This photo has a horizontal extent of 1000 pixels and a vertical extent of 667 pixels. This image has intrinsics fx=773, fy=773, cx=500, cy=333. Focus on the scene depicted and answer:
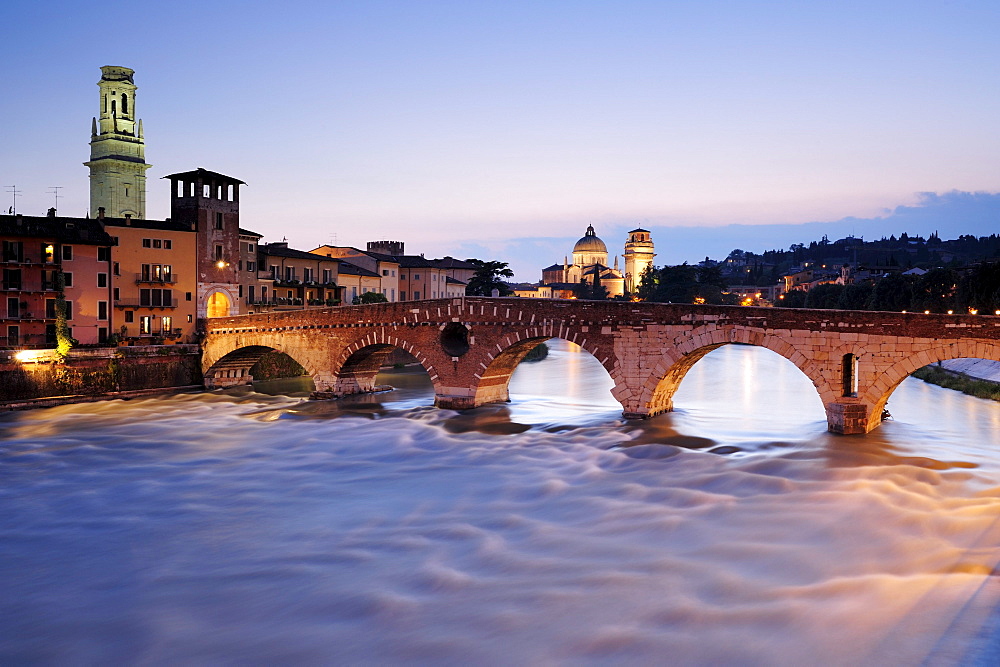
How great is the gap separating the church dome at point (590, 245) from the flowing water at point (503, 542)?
126126 mm

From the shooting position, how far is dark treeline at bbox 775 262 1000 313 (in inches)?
1570

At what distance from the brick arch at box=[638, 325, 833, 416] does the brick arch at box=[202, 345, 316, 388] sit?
58.9ft

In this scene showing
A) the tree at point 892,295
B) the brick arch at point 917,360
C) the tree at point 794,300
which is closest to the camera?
the brick arch at point 917,360

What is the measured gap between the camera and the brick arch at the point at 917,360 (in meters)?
18.0

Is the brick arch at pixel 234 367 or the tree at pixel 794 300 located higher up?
the tree at pixel 794 300

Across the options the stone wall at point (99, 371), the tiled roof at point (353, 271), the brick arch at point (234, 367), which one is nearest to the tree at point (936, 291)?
the tiled roof at point (353, 271)

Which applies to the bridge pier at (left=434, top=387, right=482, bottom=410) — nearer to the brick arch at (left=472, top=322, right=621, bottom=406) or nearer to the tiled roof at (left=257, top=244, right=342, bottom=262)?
the brick arch at (left=472, top=322, right=621, bottom=406)

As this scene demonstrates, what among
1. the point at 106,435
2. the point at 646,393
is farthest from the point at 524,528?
the point at 106,435

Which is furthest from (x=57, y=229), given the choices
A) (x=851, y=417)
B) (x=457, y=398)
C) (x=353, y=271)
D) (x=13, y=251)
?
(x=851, y=417)

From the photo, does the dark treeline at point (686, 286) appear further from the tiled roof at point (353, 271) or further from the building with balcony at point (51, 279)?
the building with balcony at point (51, 279)

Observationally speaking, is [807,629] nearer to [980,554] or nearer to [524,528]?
[980,554]

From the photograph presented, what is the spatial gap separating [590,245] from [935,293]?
10161 centimetres

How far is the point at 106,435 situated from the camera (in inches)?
943

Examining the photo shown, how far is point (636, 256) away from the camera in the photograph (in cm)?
13950
